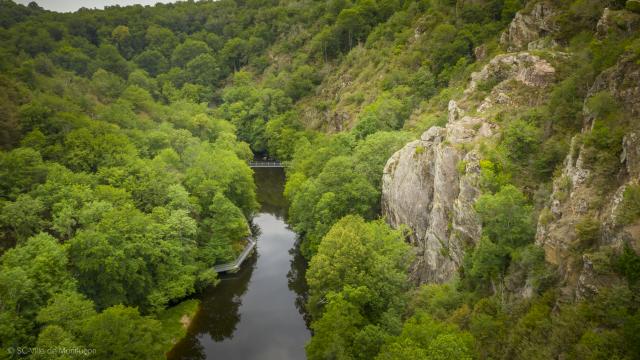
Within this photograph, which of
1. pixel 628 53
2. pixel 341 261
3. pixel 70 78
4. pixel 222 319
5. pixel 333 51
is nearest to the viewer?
pixel 628 53

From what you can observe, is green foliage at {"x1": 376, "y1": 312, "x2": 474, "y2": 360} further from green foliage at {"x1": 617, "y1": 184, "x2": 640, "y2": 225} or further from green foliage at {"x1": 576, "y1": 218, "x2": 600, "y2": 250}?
Answer: green foliage at {"x1": 617, "y1": 184, "x2": 640, "y2": 225}

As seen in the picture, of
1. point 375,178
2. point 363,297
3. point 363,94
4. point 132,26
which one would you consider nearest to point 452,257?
point 363,297

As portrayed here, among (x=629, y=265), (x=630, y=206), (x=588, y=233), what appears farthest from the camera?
(x=588, y=233)

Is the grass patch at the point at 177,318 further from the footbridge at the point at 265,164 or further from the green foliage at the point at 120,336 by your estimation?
the footbridge at the point at 265,164

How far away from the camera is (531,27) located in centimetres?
5691

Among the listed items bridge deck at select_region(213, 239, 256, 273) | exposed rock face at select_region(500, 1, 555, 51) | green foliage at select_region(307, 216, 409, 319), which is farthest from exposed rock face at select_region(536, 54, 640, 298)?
bridge deck at select_region(213, 239, 256, 273)

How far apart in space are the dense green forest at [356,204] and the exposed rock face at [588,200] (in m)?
0.39

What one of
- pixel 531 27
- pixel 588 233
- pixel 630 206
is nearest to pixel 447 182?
pixel 588 233

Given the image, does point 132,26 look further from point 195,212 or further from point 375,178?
point 375,178

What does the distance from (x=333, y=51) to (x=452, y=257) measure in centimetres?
8952

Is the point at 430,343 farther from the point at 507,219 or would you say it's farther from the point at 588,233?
the point at 588,233

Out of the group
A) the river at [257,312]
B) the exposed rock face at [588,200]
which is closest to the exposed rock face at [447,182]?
the exposed rock face at [588,200]

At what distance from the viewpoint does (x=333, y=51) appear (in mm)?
119250

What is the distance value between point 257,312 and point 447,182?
2672 centimetres
